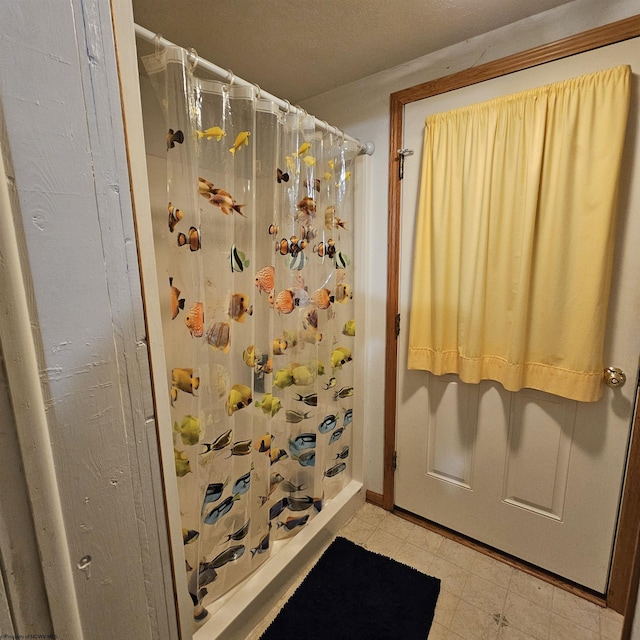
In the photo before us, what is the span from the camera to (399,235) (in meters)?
1.61

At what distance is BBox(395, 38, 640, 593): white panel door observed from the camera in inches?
45.7

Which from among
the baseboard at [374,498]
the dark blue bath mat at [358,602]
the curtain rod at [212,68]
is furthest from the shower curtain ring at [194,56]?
the baseboard at [374,498]

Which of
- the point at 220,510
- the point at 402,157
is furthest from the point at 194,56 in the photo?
the point at 220,510

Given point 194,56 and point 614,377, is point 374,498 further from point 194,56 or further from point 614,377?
point 194,56

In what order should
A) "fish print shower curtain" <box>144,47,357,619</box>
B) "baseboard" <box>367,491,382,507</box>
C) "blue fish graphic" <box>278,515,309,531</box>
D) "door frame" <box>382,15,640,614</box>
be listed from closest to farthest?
"fish print shower curtain" <box>144,47,357,619</box> → "door frame" <box>382,15,640,614</box> → "blue fish graphic" <box>278,515,309,531</box> → "baseboard" <box>367,491,382,507</box>

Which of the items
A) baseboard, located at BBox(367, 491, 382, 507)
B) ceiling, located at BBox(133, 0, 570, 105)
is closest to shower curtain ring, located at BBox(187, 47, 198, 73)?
ceiling, located at BBox(133, 0, 570, 105)

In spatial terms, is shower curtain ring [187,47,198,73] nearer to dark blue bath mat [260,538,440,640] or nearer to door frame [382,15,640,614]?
door frame [382,15,640,614]

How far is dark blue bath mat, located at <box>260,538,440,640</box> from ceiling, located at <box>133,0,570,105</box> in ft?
6.54

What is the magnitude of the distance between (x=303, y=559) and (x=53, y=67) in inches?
68.1

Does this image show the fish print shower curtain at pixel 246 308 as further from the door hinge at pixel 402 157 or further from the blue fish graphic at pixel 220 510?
the door hinge at pixel 402 157

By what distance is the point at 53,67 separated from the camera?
0.37 m

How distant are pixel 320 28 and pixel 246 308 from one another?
1.07 metres

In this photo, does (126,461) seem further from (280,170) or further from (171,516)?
(280,170)

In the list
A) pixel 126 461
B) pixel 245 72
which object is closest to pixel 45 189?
pixel 126 461
